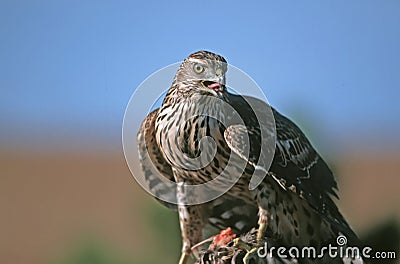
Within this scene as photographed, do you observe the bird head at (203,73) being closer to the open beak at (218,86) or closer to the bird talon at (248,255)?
the open beak at (218,86)

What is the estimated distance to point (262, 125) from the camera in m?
1.97

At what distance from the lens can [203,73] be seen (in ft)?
6.35

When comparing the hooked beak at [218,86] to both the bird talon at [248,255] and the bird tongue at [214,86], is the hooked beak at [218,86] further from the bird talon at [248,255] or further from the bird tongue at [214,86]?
the bird talon at [248,255]

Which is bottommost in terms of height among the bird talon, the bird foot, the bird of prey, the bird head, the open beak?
the bird talon

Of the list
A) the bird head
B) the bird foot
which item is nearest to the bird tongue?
the bird head

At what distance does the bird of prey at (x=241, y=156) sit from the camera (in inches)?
75.3

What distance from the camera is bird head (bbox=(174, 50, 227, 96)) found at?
1.89 m

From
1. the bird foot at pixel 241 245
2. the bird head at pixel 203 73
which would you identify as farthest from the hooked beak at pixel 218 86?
the bird foot at pixel 241 245

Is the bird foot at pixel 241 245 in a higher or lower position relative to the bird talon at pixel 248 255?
higher

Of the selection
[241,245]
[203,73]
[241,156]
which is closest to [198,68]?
[203,73]

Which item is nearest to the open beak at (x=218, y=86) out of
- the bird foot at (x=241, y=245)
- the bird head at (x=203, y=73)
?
the bird head at (x=203, y=73)

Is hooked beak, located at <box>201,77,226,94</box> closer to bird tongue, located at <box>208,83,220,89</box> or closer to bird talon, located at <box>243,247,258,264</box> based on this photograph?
bird tongue, located at <box>208,83,220,89</box>

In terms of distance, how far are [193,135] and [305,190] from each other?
1.04ft

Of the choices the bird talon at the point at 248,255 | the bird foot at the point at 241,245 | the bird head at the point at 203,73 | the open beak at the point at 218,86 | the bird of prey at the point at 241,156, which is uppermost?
the bird head at the point at 203,73
